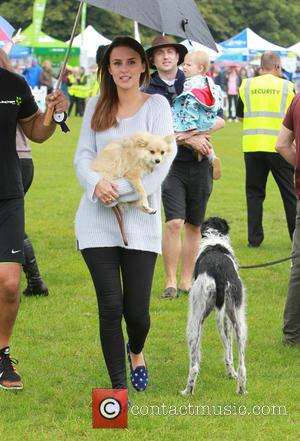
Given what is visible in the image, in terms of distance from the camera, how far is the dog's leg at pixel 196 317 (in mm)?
5703

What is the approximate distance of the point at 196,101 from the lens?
8156mm

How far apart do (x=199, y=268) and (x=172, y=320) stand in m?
1.99

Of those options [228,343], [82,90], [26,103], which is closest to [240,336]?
[228,343]

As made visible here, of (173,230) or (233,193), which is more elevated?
(173,230)

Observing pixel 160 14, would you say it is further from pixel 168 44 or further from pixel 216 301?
pixel 168 44

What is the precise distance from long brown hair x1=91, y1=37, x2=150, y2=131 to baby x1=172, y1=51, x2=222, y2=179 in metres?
2.68

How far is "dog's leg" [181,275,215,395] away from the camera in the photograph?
18.7 ft

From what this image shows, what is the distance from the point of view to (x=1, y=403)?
5.57 meters

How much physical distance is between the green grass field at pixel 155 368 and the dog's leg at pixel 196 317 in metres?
0.15

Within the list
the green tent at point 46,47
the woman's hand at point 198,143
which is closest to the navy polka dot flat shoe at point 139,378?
the woman's hand at point 198,143

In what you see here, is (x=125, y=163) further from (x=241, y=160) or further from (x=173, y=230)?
(x=241, y=160)

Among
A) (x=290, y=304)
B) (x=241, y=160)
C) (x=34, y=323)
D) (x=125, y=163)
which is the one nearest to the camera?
(x=125, y=163)

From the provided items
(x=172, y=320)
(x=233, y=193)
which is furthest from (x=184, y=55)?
(x=233, y=193)

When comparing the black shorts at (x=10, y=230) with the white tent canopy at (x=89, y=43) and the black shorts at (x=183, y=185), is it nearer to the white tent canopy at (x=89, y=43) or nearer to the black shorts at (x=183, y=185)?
the black shorts at (x=183, y=185)
